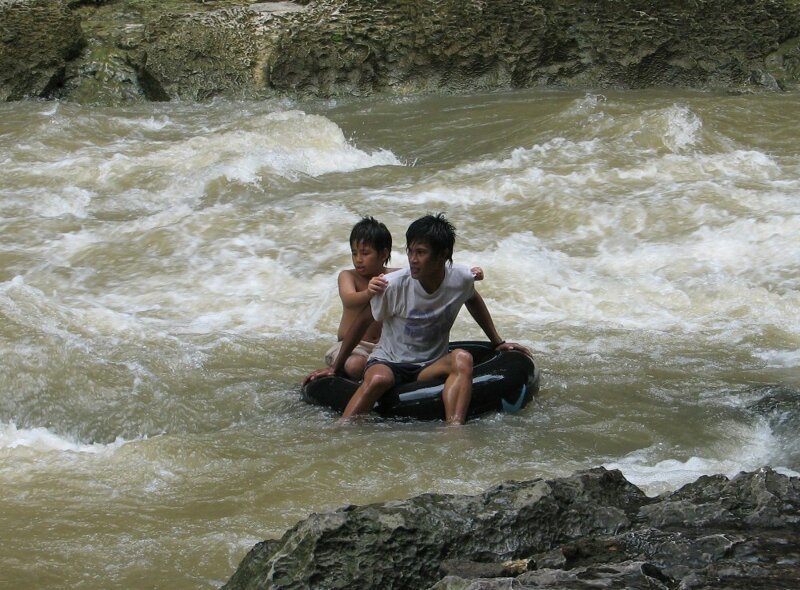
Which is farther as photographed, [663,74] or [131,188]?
[663,74]

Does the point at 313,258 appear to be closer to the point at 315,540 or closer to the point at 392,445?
the point at 392,445

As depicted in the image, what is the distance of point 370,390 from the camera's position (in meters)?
4.98

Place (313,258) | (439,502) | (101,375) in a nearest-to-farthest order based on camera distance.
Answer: (439,502)
(101,375)
(313,258)

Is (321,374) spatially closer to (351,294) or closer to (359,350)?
(359,350)

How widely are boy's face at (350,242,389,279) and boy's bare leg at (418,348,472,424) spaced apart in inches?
22.8

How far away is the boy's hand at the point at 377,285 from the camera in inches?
192

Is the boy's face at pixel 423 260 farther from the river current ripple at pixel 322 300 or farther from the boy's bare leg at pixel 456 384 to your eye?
the river current ripple at pixel 322 300

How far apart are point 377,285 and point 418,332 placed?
1.21 feet

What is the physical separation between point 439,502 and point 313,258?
5.06 m

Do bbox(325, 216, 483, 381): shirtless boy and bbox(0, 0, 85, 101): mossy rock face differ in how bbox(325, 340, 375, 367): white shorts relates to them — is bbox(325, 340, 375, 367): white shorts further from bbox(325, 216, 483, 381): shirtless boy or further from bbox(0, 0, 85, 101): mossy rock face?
bbox(0, 0, 85, 101): mossy rock face

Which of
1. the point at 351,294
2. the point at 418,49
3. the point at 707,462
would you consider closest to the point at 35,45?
the point at 418,49

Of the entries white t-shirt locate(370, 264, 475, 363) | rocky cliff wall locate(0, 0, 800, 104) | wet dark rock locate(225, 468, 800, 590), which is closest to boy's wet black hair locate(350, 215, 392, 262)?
white t-shirt locate(370, 264, 475, 363)

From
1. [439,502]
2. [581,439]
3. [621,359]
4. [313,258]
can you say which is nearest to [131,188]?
[313,258]

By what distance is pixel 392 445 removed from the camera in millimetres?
4613
